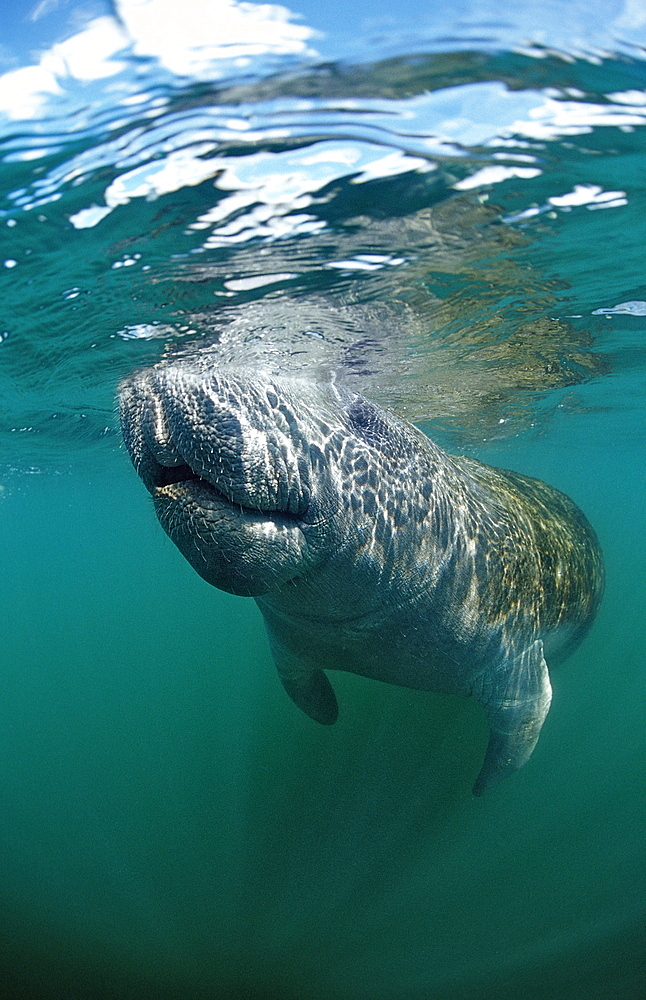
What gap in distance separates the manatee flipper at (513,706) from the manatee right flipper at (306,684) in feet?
4.91

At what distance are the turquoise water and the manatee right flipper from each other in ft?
6.09

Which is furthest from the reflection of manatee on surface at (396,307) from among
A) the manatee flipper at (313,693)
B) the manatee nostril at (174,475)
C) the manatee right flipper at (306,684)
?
the manatee flipper at (313,693)

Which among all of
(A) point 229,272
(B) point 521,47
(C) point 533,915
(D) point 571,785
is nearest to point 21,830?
(C) point 533,915

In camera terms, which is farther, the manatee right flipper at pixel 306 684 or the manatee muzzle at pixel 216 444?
the manatee right flipper at pixel 306 684

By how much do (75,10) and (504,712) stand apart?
216 inches

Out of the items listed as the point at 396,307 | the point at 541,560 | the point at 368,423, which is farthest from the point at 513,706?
the point at 396,307

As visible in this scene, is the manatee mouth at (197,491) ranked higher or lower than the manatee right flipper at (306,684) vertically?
higher

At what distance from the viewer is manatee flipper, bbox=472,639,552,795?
15.9ft

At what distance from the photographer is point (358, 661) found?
4516 millimetres

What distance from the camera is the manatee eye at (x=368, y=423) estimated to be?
12.1 ft

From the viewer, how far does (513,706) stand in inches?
195

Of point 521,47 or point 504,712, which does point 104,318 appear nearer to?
point 521,47

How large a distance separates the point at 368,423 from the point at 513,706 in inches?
112

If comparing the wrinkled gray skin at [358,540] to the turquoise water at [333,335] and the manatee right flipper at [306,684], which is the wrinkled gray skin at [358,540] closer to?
the manatee right flipper at [306,684]
